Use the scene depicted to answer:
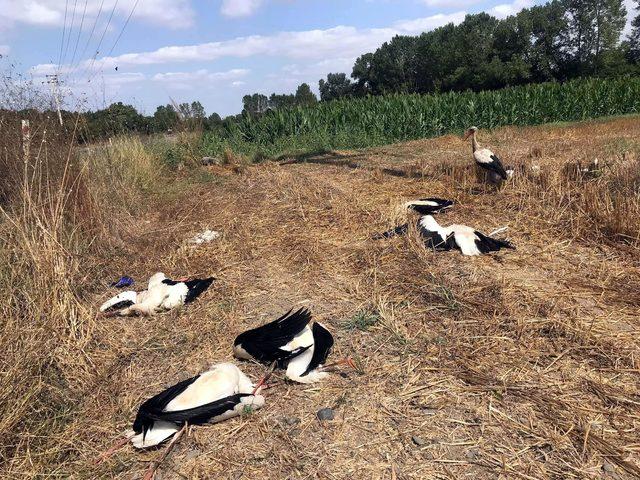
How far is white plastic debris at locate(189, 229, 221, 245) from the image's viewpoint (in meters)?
5.12

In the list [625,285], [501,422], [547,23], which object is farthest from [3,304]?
[547,23]

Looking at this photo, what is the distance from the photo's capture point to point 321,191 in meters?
6.61

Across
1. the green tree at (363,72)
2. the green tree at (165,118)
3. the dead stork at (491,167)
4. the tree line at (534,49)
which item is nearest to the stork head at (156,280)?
the dead stork at (491,167)

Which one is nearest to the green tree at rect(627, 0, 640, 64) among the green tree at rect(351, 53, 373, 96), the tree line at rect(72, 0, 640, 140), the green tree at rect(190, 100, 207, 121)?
the tree line at rect(72, 0, 640, 140)

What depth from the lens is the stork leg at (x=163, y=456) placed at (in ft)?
6.73

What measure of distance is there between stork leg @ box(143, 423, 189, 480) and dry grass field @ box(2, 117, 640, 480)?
4 centimetres

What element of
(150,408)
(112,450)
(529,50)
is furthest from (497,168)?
(529,50)

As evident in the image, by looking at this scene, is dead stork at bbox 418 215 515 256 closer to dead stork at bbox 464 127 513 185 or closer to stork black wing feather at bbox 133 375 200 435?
dead stork at bbox 464 127 513 185

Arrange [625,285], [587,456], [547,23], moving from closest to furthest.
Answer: [587,456] → [625,285] → [547,23]

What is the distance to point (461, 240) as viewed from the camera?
409 centimetres

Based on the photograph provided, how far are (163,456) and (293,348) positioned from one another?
3.00ft

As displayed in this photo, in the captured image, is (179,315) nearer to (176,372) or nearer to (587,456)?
(176,372)

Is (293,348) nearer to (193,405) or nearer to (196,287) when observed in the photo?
(193,405)

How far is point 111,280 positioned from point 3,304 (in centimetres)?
152
